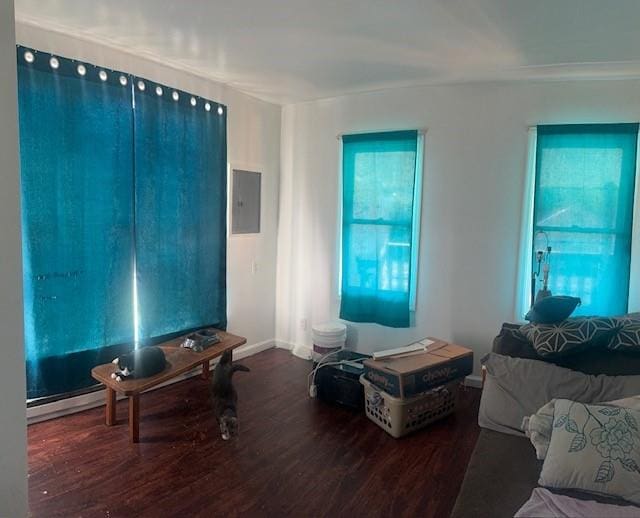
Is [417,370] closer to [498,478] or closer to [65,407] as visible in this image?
[498,478]

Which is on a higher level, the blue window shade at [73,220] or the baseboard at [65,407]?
the blue window shade at [73,220]

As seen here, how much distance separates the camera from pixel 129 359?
105 inches

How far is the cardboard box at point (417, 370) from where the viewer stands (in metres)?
2.72

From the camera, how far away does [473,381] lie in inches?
137

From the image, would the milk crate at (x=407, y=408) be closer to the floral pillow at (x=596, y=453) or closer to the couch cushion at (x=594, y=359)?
the couch cushion at (x=594, y=359)

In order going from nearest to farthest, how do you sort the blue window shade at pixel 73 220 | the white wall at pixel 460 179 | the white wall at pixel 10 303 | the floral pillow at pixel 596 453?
the floral pillow at pixel 596 453
the white wall at pixel 10 303
the blue window shade at pixel 73 220
the white wall at pixel 460 179

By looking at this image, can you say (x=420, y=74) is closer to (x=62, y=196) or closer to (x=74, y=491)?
(x=62, y=196)

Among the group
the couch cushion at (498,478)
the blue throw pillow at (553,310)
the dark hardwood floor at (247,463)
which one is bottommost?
the dark hardwood floor at (247,463)

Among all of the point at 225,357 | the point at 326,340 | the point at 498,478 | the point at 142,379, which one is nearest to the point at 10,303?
the point at 142,379

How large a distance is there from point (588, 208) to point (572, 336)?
136 centimetres

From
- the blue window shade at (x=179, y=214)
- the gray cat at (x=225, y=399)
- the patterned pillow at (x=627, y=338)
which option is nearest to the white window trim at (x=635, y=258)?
the patterned pillow at (x=627, y=338)

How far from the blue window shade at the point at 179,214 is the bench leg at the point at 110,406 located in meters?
0.49

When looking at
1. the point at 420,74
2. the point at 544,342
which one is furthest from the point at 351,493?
the point at 420,74

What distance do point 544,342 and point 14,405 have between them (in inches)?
92.1
